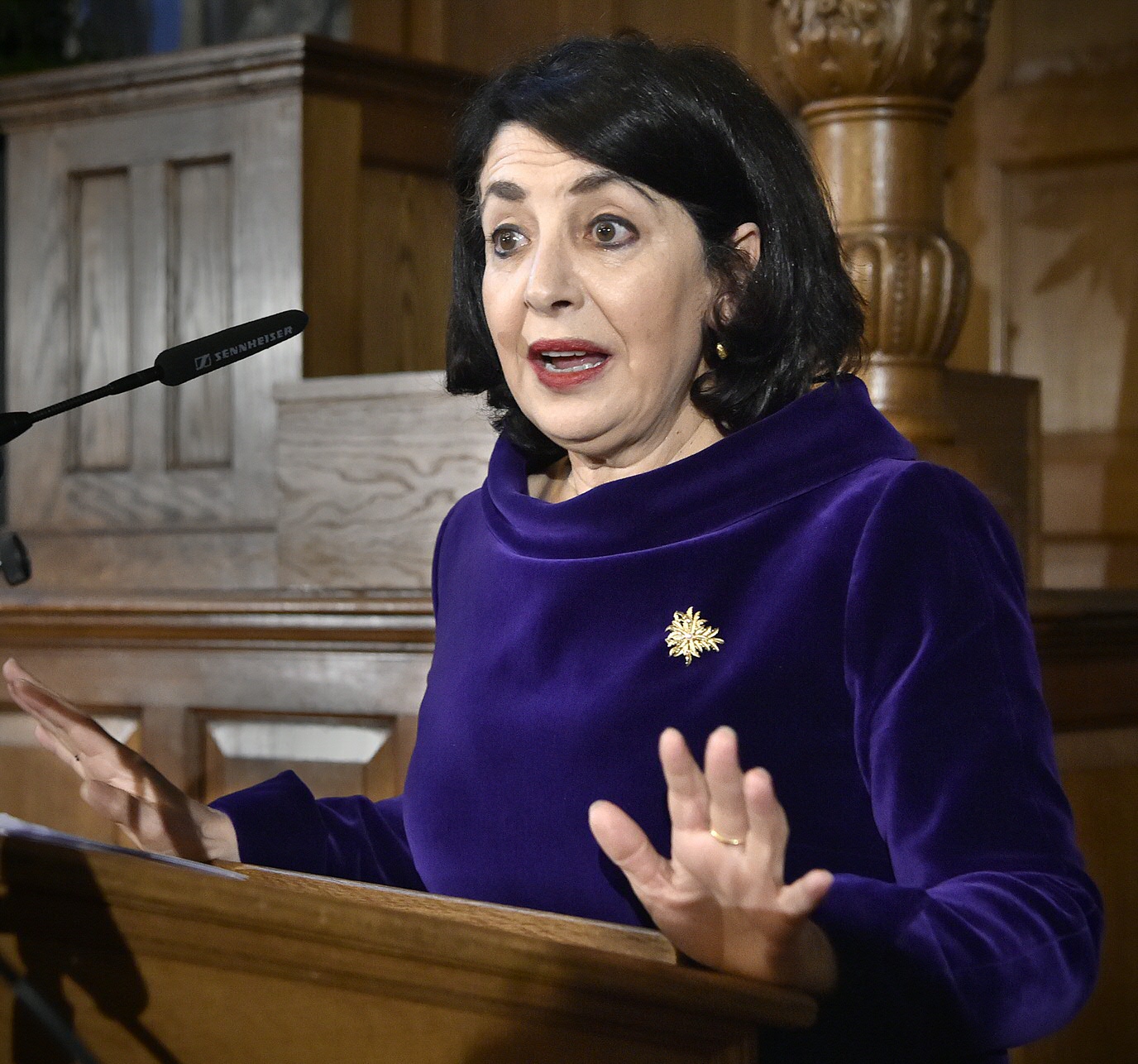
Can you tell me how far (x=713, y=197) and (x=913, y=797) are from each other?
596mm

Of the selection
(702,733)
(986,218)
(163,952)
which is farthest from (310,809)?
(986,218)

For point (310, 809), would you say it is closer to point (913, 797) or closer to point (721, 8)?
point (913, 797)

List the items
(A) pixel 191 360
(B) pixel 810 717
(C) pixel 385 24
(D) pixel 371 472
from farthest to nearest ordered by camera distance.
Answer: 1. (C) pixel 385 24
2. (D) pixel 371 472
3. (B) pixel 810 717
4. (A) pixel 191 360

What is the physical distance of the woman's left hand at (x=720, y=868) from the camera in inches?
37.1

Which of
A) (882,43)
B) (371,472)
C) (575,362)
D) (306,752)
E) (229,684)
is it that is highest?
(882,43)

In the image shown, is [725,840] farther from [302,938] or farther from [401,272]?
[401,272]

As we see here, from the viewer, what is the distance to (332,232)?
3490mm

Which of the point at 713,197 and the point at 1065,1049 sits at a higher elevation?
the point at 713,197

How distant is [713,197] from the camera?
1518mm

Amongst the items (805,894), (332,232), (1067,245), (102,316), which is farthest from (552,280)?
(1067,245)

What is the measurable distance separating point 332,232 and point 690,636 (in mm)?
2314

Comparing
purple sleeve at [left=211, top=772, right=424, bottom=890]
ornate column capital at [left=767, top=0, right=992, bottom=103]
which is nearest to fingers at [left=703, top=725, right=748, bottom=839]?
purple sleeve at [left=211, top=772, right=424, bottom=890]

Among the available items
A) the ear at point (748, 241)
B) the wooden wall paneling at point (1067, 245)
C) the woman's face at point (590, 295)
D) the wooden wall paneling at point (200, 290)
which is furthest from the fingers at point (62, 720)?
the wooden wall paneling at point (1067, 245)

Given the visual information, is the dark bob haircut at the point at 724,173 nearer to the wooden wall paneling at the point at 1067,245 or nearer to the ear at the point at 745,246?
the ear at the point at 745,246
